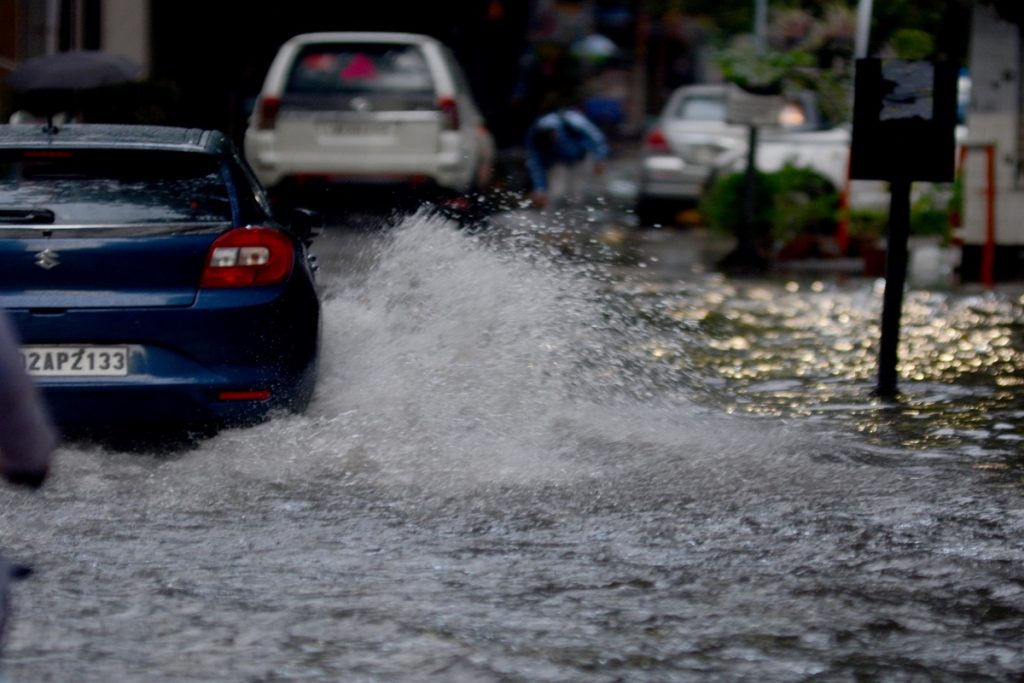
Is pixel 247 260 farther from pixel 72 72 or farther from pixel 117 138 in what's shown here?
pixel 72 72

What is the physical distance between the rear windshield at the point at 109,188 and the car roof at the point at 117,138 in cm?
3

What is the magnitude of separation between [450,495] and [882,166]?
11.5 ft

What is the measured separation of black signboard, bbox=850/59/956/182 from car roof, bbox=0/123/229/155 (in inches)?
125

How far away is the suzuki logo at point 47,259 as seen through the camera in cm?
753

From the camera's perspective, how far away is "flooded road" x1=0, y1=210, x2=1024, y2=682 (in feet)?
17.1

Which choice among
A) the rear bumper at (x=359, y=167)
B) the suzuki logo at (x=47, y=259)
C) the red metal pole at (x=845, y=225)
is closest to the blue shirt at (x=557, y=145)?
the red metal pole at (x=845, y=225)

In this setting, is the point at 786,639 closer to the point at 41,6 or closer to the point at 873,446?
the point at 873,446

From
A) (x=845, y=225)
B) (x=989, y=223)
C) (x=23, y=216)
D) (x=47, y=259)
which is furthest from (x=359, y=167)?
(x=47, y=259)

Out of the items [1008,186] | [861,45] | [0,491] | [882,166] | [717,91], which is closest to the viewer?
A: [0,491]

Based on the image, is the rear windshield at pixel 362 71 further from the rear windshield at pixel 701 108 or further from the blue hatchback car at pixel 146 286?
the blue hatchback car at pixel 146 286

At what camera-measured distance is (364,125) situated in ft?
59.7

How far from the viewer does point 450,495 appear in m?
7.18

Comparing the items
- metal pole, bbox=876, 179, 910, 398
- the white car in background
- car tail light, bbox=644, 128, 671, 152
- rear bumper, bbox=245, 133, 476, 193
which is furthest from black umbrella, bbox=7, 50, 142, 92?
car tail light, bbox=644, 128, 671, 152

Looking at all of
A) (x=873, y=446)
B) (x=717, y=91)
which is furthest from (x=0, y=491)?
(x=717, y=91)
